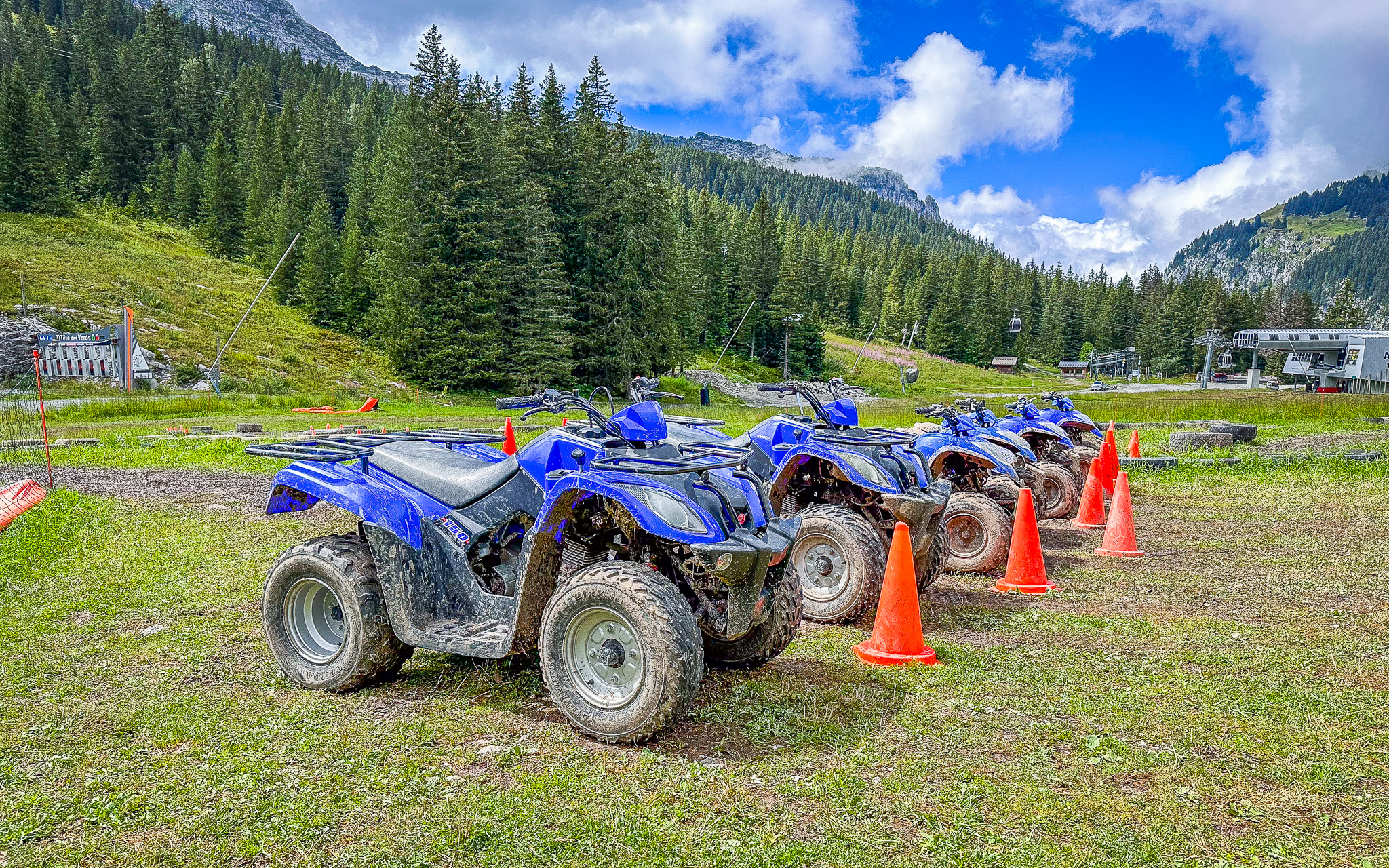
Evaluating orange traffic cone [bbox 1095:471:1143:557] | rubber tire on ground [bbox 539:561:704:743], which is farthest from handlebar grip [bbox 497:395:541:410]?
orange traffic cone [bbox 1095:471:1143:557]

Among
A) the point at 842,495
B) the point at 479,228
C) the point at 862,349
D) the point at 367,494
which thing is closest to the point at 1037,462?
the point at 842,495

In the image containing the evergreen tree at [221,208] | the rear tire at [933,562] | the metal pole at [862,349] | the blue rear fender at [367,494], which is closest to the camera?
the blue rear fender at [367,494]

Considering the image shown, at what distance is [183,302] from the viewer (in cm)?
4903

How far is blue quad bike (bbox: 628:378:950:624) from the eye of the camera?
23.2 feet

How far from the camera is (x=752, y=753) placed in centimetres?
435

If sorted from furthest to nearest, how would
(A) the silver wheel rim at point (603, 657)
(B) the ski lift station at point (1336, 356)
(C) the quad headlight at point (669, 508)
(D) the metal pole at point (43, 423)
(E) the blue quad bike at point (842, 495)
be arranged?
(B) the ski lift station at point (1336, 356) → (D) the metal pole at point (43, 423) → (E) the blue quad bike at point (842, 495) → (A) the silver wheel rim at point (603, 657) → (C) the quad headlight at point (669, 508)

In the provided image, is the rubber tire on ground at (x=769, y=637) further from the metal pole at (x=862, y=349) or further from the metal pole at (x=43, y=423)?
the metal pole at (x=862, y=349)

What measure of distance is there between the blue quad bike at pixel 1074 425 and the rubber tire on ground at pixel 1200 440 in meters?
4.89

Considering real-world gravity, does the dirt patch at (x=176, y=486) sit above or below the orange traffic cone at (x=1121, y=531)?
below

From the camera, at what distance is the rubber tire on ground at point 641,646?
13.7ft

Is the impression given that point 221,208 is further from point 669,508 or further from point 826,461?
point 669,508

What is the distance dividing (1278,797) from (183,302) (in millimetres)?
56425

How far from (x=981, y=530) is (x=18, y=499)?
1213 centimetres

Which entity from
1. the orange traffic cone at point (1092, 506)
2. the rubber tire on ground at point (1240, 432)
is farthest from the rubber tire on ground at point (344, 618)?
the rubber tire on ground at point (1240, 432)
